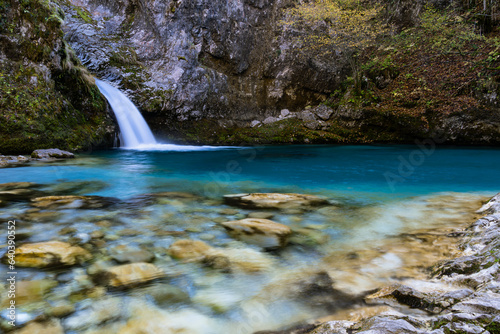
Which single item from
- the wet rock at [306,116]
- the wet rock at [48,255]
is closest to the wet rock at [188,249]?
the wet rock at [48,255]

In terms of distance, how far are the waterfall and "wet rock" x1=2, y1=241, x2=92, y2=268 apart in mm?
10389

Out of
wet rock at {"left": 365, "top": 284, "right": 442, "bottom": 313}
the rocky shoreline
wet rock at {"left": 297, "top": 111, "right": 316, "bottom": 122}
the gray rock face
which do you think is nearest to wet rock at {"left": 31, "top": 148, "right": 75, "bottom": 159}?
the gray rock face

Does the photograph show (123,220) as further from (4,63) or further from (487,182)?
(4,63)

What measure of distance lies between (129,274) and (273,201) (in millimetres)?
2091

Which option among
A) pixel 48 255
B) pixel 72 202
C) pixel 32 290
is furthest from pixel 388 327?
pixel 72 202

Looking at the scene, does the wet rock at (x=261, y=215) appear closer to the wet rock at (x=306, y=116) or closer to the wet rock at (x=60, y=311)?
the wet rock at (x=60, y=311)

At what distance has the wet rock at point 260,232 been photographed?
2.46 meters

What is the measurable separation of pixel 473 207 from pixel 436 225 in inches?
40.3

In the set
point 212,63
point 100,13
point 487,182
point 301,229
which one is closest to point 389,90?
point 212,63

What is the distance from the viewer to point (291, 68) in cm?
1620

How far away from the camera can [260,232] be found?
8.66 ft

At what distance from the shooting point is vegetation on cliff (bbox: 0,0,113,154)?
8.24 meters

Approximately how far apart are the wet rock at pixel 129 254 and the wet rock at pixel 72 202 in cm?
136

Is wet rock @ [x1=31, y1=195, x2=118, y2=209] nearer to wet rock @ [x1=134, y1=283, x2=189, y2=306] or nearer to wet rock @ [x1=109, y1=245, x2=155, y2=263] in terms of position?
wet rock @ [x1=109, y1=245, x2=155, y2=263]
